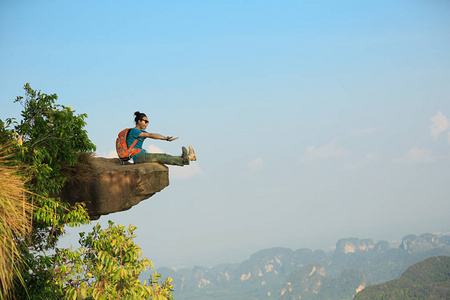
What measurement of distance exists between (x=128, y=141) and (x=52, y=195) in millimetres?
2562

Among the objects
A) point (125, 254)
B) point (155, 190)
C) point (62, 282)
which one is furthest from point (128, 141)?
point (62, 282)

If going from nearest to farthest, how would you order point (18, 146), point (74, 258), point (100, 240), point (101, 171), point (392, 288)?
point (18, 146), point (74, 258), point (100, 240), point (101, 171), point (392, 288)

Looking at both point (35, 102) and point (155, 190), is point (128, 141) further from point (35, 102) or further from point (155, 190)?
point (35, 102)

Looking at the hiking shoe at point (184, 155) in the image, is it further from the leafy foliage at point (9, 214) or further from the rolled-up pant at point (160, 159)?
the leafy foliage at point (9, 214)

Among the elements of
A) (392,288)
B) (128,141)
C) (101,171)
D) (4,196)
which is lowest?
(392,288)

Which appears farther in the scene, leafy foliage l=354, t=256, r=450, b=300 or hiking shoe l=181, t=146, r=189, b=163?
leafy foliage l=354, t=256, r=450, b=300

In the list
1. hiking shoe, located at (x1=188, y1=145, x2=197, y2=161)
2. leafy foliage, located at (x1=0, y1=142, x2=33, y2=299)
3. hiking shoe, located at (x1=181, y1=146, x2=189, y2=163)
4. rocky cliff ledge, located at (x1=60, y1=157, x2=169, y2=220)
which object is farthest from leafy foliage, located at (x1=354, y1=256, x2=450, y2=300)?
leafy foliage, located at (x1=0, y1=142, x2=33, y2=299)

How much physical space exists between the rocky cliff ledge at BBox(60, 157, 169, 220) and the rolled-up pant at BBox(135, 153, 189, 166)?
20cm

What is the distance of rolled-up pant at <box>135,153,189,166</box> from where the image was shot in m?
11.3

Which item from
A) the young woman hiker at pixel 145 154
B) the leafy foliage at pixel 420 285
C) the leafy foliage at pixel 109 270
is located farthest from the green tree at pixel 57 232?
the leafy foliage at pixel 420 285

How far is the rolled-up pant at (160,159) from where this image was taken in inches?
446

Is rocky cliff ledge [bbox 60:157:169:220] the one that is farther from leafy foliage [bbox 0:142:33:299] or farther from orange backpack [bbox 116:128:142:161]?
leafy foliage [bbox 0:142:33:299]

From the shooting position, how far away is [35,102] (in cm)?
886

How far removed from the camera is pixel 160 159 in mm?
11398
